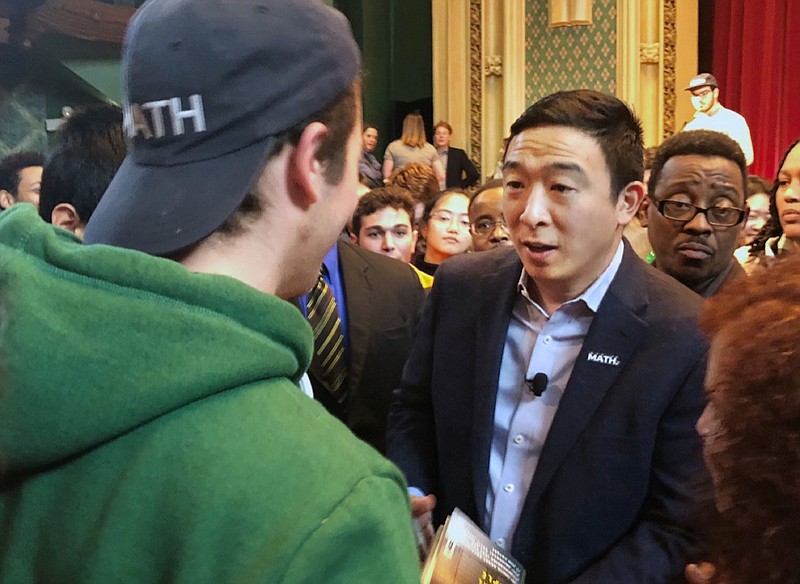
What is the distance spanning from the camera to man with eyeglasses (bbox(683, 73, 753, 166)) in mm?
6938

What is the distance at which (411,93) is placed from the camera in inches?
408

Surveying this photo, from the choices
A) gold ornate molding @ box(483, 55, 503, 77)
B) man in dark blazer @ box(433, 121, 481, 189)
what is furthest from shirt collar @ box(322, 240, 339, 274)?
gold ornate molding @ box(483, 55, 503, 77)

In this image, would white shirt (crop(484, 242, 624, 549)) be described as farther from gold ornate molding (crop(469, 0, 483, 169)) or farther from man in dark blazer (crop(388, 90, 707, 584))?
gold ornate molding (crop(469, 0, 483, 169))

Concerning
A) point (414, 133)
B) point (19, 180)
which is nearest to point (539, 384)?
point (19, 180)

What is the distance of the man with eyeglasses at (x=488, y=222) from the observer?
114 inches

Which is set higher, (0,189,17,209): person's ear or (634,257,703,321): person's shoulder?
(634,257,703,321): person's shoulder

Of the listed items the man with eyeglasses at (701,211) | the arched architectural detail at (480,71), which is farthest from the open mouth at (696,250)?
the arched architectural detail at (480,71)

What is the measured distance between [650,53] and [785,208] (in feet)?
20.6

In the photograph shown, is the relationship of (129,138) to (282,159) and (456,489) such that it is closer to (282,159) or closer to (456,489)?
(282,159)

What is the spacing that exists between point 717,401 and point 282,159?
1.58 feet

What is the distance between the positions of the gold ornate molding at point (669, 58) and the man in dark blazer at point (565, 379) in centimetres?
690

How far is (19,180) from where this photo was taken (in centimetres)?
290

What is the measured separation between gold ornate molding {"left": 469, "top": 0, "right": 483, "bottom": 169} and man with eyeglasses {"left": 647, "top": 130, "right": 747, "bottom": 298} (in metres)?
6.94

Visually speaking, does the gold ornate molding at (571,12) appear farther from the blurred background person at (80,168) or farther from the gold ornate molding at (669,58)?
the blurred background person at (80,168)
